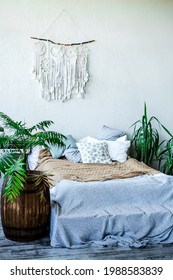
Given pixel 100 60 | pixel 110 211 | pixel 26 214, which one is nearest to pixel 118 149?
pixel 100 60

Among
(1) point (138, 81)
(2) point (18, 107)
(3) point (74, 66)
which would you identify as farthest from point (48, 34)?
(1) point (138, 81)

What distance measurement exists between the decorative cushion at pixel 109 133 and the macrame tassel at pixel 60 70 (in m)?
0.64

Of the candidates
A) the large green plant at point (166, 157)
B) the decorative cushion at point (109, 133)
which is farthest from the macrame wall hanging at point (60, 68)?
the large green plant at point (166, 157)

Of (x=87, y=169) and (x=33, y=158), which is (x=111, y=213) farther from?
(x=33, y=158)

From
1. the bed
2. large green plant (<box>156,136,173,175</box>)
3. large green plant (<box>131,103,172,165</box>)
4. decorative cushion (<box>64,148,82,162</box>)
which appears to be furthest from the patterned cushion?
large green plant (<box>156,136,173,175</box>)

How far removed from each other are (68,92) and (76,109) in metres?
0.29

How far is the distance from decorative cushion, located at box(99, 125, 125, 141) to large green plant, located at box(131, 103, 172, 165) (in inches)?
11.4

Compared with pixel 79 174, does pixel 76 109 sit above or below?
above

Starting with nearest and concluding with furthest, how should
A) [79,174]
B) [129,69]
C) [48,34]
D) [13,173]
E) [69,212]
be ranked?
[13,173] < [69,212] < [79,174] < [48,34] < [129,69]

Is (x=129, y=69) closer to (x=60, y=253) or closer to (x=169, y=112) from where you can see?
(x=169, y=112)

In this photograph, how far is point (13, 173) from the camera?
119 inches

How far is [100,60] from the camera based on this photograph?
546cm

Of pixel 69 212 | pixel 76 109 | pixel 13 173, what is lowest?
pixel 69 212

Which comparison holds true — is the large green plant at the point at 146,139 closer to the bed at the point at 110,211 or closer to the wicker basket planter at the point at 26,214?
the bed at the point at 110,211
